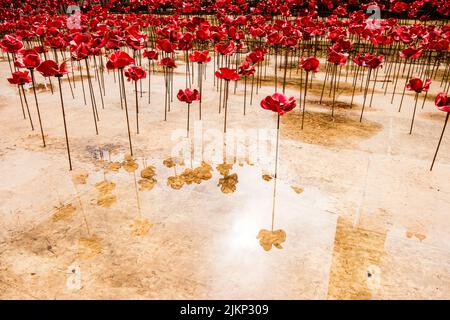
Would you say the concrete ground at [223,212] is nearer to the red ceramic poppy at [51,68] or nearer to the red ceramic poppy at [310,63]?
the red ceramic poppy at [310,63]

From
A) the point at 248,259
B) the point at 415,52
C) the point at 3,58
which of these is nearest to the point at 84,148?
the point at 248,259

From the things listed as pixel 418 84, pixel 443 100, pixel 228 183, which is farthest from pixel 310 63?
pixel 228 183

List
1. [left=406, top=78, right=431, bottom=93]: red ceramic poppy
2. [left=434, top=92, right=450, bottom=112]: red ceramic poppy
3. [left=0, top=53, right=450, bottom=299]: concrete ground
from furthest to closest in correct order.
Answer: [left=406, top=78, right=431, bottom=93]: red ceramic poppy, [left=434, top=92, right=450, bottom=112]: red ceramic poppy, [left=0, top=53, right=450, bottom=299]: concrete ground

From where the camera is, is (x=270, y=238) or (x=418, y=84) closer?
(x=270, y=238)

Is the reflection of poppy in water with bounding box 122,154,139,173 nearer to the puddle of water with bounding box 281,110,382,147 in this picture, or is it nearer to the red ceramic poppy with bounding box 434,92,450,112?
the puddle of water with bounding box 281,110,382,147

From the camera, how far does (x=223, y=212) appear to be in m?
3.71

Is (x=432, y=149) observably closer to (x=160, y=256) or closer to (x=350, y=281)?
(x=350, y=281)

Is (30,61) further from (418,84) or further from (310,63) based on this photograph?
(418,84)

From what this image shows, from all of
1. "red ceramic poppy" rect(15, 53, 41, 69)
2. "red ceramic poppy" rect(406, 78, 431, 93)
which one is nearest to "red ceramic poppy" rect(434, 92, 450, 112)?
"red ceramic poppy" rect(406, 78, 431, 93)

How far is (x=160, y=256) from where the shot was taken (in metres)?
3.08

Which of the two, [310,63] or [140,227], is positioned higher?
[310,63]

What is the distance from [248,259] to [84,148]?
343 cm

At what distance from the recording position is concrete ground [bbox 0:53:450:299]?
9.21ft


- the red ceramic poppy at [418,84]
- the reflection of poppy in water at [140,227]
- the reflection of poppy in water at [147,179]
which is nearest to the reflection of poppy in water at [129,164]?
the reflection of poppy in water at [147,179]
